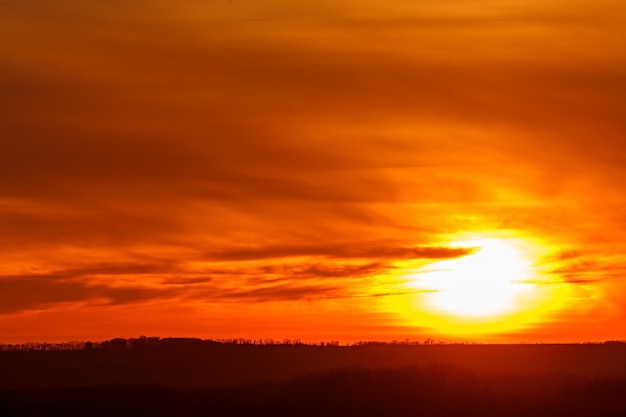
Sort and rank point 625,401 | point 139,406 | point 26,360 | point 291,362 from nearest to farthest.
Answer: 1. point 139,406
2. point 625,401
3. point 26,360
4. point 291,362

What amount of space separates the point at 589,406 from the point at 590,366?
87.5ft

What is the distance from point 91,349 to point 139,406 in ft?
77.8

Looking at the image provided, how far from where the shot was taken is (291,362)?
71438 millimetres

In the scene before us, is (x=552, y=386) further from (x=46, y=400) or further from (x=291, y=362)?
(x=291, y=362)

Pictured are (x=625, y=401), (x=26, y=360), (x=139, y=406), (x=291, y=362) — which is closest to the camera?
(x=139, y=406)

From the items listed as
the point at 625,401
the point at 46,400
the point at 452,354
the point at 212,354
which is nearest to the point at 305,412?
the point at 46,400

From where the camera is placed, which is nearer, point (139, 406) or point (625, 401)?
point (139, 406)

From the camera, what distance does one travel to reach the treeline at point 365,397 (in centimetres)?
4644

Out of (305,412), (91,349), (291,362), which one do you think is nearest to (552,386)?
(305,412)

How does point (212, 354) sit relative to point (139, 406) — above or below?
above

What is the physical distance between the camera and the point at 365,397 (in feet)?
161

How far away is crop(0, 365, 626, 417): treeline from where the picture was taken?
1828 inches

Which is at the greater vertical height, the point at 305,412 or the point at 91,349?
the point at 91,349

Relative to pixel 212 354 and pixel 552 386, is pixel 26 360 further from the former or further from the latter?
pixel 552 386
